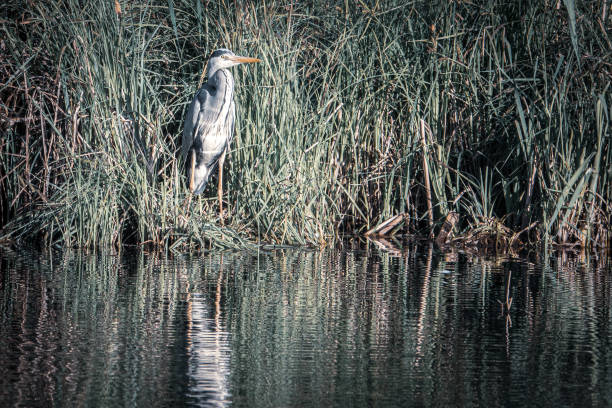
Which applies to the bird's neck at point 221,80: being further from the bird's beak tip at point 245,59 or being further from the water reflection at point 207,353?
the water reflection at point 207,353

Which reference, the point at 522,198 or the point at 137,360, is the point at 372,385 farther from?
the point at 522,198

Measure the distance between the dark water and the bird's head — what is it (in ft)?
A: 5.93

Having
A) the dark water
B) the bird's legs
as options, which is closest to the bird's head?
the bird's legs

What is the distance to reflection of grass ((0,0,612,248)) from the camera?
6527 mm

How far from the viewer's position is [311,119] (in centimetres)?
697

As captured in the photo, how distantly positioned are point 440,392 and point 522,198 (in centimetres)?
452

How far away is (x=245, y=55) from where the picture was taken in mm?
7352

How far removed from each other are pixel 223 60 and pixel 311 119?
783 millimetres

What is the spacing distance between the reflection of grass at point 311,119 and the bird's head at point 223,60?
0.19 meters

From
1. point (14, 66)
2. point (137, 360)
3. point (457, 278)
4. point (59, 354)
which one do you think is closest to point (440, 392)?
point (137, 360)

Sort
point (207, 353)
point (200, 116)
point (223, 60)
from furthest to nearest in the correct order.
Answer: point (200, 116) < point (223, 60) < point (207, 353)

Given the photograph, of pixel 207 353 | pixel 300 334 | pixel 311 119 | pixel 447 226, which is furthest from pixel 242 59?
pixel 207 353

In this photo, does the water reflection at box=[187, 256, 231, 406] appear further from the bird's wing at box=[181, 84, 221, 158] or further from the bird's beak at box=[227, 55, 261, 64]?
the bird's beak at box=[227, 55, 261, 64]

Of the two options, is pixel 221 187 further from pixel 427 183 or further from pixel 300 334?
pixel 300 334
